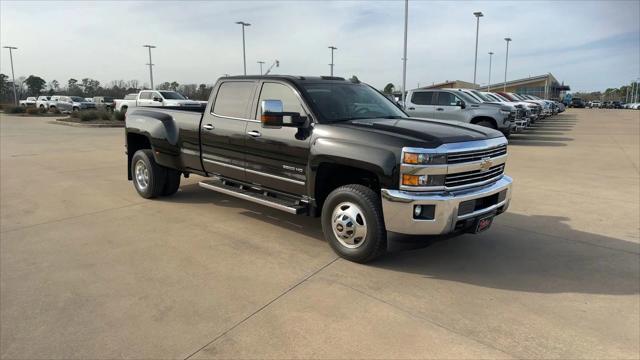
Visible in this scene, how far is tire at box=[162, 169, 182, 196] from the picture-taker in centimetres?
733

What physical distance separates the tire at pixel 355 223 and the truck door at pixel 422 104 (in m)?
12.2

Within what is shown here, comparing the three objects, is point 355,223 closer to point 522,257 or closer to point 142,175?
point 522,257

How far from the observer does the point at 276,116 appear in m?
4.77

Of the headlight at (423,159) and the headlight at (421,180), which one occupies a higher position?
the headlight at (423,159)

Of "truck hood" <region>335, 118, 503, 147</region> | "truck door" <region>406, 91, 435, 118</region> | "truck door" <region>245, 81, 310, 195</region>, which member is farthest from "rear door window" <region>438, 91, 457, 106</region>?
"truck door" <region>245, 81, 310, 195</region>

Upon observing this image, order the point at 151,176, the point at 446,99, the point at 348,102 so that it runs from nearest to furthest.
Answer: the point at 348,102 < the point at 151,176 < the point at 446,99

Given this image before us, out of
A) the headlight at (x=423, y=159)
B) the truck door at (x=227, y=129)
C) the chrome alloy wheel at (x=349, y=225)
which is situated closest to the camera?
the headlight at (x=423, y=159)

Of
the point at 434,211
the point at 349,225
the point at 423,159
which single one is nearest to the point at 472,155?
the point at 423,159

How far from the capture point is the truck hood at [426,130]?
4.24 m

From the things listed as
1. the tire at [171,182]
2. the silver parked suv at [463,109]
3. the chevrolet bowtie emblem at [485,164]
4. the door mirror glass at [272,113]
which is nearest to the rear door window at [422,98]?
the silver parked suv at [463,109]

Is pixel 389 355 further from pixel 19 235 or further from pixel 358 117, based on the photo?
pixel 19 235

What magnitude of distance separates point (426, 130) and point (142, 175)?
4929 millimetres

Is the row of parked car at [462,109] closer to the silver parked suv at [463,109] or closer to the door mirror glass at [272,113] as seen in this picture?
the silver parked suv at [463,109]

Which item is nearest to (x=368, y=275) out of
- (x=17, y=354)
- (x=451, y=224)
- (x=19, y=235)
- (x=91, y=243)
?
(x=451, y=224)
